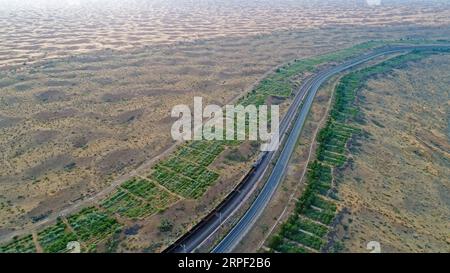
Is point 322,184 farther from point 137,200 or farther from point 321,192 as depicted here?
point 137,200

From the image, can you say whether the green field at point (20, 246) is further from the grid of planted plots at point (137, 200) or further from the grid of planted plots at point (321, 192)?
the grid of planted plots at point (321, 192)

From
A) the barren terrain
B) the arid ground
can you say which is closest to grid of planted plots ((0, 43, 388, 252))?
the barren terrain

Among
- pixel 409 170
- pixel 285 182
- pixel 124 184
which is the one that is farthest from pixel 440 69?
pixel 124 184

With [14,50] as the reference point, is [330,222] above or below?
below

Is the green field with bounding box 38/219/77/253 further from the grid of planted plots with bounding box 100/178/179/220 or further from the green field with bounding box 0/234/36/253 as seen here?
the grid of planted plots with bounding box 100/178/179/220

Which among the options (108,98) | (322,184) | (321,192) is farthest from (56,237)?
(108,98)

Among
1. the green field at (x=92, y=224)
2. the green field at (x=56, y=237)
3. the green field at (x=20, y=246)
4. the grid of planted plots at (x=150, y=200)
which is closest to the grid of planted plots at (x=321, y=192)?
the grid of planted plots at (x=150, y=200)

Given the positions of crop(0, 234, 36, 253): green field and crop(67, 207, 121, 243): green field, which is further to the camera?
crop(67, 207, 121, 243): green field
